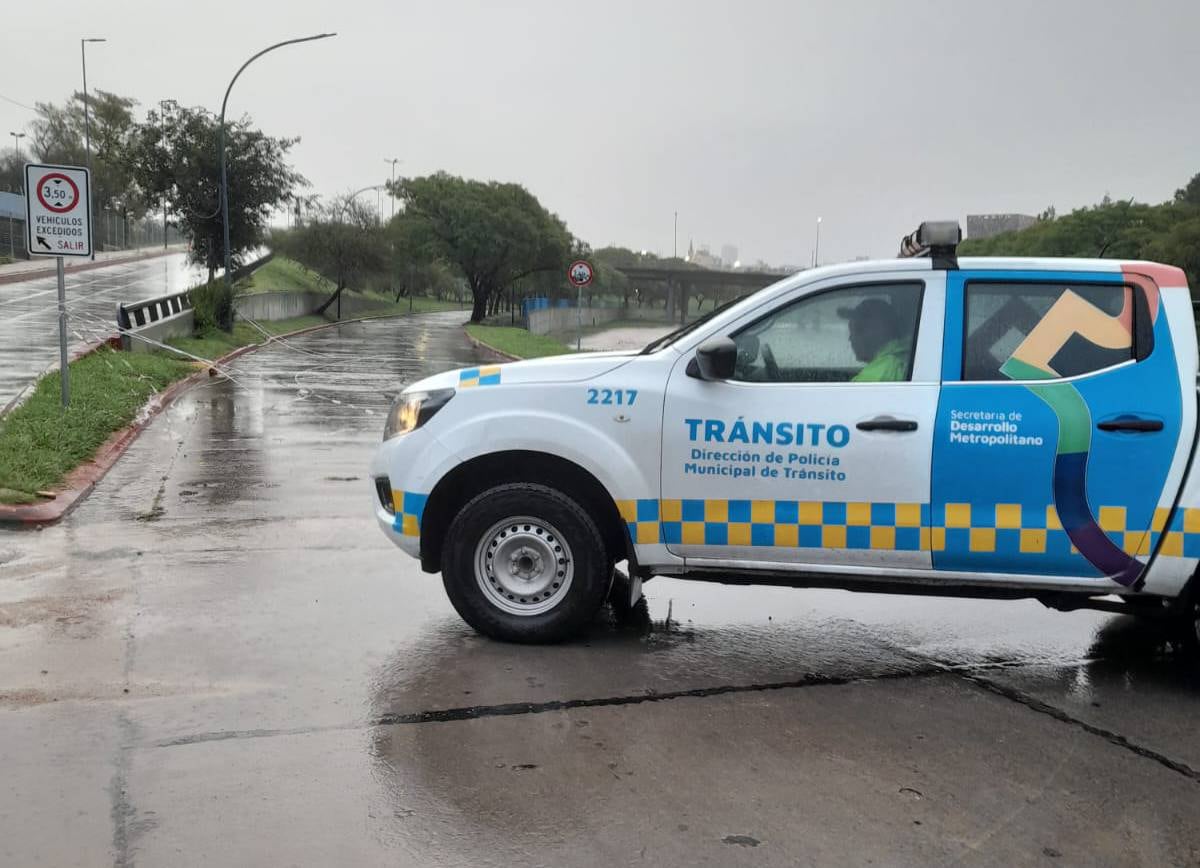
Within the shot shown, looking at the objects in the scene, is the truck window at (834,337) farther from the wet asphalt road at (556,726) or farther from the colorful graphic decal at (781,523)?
the wet asphalt road at (556,726)

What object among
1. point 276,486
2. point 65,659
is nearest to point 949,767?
point 65,659

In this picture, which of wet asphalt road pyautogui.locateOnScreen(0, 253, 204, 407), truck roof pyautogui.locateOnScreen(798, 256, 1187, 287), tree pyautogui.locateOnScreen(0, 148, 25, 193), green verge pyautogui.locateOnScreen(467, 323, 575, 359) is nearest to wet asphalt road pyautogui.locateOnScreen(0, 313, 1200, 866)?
truck roof pyautogui.locateOnScreen(798, 256, 1187, 287)

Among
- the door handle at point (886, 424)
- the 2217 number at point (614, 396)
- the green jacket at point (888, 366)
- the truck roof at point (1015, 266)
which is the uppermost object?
the truck roof at point (1015, 266)

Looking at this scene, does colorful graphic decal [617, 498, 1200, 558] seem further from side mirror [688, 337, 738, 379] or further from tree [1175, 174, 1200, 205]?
tree [1175, 174, 1200, 205]

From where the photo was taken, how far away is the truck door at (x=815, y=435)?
4906 mm

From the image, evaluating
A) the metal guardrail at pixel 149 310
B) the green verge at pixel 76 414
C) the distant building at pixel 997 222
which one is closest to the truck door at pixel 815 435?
the green verge at pixel 76 414

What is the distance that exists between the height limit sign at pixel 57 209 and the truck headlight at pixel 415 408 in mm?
7700

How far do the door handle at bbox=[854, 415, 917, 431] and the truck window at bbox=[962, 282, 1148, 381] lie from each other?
0.37 meters

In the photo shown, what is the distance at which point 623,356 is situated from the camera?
539cm

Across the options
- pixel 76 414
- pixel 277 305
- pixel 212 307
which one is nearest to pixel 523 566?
pixel 76 414

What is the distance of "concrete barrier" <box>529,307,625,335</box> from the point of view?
59938mm

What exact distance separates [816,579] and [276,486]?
240 inches

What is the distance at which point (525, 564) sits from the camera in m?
5.37

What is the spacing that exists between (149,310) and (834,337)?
70.3ft
